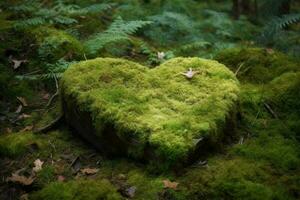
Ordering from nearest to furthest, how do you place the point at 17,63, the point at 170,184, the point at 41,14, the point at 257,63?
1. the point at 170,184
2. the point at 257,63
3. the point at 17,63
4. the point at 41,14

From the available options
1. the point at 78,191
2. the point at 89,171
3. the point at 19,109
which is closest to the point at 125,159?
the point at 89,171

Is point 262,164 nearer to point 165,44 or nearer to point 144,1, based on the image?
point 165,44

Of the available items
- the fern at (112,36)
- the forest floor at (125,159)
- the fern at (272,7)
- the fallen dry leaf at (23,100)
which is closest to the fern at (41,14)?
the forest floor at (125,159)

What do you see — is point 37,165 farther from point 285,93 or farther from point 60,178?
point 285,93

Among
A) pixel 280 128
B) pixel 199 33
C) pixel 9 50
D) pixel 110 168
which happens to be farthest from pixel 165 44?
pixel 110 168

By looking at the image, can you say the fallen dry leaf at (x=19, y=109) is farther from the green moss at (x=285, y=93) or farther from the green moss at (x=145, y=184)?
the green moss at (x=285, y=93)

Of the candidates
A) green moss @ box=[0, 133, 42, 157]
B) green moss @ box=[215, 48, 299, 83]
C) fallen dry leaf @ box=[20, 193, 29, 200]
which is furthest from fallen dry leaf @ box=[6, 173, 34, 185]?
green moss @ box=[215, 48, 299, 83]
